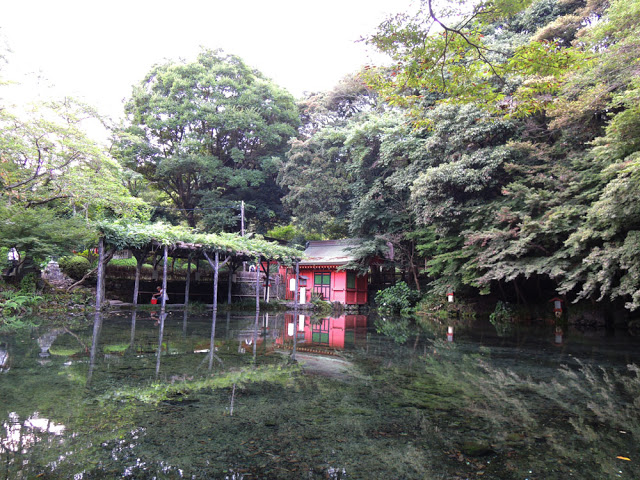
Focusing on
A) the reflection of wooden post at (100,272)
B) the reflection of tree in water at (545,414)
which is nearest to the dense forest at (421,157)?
the reflection of wooden post at (100,272)

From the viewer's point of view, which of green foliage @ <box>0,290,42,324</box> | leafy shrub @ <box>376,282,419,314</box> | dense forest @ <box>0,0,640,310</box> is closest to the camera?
dense forest @ <box>0,0,640,310</box>

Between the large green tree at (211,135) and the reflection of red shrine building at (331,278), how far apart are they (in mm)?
4607

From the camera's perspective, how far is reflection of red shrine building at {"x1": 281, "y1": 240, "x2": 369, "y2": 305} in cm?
2055

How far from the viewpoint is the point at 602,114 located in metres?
11.2

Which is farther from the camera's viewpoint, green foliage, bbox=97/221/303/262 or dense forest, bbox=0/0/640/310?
green foliage, bbox=97/221/303/262

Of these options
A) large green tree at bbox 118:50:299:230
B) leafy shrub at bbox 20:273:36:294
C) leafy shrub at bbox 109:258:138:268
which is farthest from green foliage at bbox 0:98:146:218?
large green tree at bbox 118:50:299:230

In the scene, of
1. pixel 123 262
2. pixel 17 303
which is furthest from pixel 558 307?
pixel 123 262

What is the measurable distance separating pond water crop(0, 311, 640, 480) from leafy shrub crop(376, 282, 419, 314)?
507 inches

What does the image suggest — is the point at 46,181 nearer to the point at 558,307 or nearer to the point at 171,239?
the point at 171,239

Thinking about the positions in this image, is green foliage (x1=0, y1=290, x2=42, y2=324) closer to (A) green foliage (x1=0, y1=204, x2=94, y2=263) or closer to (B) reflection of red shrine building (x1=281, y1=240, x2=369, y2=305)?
(A) green foliage (x1=0, y1=204, x2=94, y2=263)

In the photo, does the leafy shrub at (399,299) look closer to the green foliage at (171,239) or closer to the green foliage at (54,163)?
the green foliage at (171,239)

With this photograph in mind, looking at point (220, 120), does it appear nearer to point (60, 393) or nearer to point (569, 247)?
point (569, 247)

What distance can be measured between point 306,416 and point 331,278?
60.9ft

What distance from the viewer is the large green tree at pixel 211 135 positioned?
2186cm
